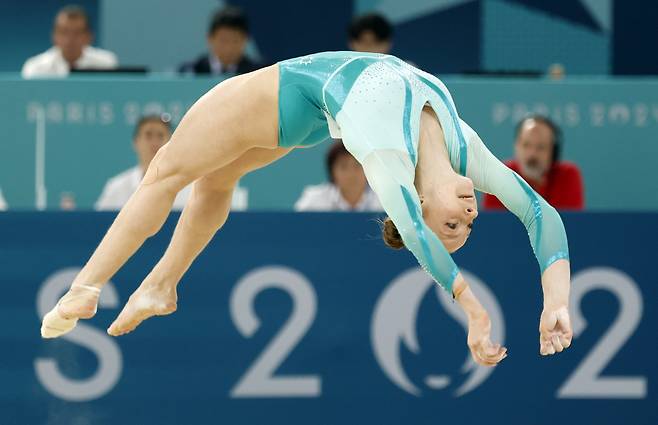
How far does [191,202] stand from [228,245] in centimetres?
109

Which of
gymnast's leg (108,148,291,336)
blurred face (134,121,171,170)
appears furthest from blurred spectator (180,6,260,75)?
gymnast's leg (108,148,291,336)

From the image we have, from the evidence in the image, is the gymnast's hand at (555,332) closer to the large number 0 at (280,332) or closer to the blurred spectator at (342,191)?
the large number 0 at (280,332)

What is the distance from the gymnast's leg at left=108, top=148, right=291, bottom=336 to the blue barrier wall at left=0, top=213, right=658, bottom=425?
3.32 feet

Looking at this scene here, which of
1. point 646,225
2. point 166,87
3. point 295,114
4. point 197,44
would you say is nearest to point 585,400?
point 646,225

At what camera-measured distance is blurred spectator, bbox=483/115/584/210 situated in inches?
318

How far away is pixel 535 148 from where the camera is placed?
8.09 metres

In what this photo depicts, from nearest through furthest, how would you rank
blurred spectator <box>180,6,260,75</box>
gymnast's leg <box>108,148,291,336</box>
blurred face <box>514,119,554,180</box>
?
1. gymnast's leg <box>108,148,291,336</box>
2. blurred face <box>514,119,554,180</box>
3. blurred spectator <box>180,6,260,75</box>

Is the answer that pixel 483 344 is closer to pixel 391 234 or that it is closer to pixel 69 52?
pixel 391 234

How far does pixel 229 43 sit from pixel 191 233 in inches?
131

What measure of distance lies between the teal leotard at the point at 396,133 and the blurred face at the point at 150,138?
267 cm

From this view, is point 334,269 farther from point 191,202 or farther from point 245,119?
point 245,119

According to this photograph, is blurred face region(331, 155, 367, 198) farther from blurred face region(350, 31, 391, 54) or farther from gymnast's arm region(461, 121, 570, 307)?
gymnast's arm region(461, 121, 570, 307)

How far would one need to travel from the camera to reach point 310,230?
706cm

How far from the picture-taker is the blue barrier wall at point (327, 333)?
7.00 metres
